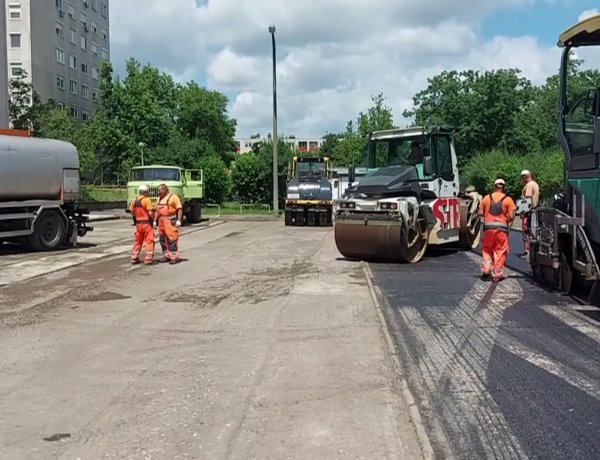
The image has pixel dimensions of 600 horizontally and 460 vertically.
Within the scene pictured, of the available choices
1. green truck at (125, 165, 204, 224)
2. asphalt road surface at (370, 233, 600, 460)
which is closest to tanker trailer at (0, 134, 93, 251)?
green truck at (125, 165, 204, 224)

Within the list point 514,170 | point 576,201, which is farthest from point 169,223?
point 514,170

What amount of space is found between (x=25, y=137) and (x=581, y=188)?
44.3 feet

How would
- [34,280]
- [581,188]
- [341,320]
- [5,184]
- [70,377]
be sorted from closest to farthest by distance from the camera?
[70,377] → [341,320] → [581,188] → [34,280] → [5,184]

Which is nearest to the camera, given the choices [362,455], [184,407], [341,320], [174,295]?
[362,455]

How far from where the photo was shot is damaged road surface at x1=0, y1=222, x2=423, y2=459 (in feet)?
14.9

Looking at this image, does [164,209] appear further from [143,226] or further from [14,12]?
[14,12]

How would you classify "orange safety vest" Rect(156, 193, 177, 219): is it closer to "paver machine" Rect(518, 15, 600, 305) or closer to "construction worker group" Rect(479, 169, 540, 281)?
"construction worker group" Rect(479, 169, 540, 281)

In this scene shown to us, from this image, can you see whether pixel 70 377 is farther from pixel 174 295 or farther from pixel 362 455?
pixel 174 295

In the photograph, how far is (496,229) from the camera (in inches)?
444

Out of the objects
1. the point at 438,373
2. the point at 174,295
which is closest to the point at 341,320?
the point at 438,373

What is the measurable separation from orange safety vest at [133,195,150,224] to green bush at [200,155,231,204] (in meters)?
30.6

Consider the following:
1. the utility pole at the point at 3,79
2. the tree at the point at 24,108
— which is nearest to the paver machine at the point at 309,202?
the utility pole at the point at 3,79

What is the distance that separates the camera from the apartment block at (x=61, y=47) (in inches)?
2653

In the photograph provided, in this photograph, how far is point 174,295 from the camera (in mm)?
10445
